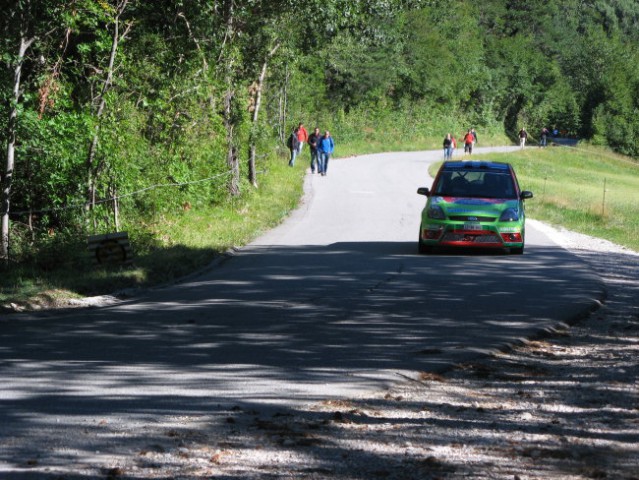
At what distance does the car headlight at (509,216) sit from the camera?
65.5 ft

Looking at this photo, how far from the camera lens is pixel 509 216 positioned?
2000cm

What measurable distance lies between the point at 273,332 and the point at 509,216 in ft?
30.4

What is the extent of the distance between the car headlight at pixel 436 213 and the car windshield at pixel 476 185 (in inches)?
26.0

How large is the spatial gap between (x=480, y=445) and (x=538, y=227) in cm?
2075

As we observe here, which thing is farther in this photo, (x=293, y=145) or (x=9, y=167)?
(x=293, y=145)

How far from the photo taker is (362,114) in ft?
259

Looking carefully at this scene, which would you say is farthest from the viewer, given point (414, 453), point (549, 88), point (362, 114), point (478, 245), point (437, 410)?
point (549, 88)

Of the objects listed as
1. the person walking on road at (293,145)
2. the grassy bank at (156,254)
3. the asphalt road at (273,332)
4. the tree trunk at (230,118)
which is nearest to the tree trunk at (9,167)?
the grassy bank at (156,254)

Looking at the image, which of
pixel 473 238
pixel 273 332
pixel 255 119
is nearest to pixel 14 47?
pixel 473 238

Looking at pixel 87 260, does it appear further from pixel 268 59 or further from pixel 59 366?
pixel 268 59

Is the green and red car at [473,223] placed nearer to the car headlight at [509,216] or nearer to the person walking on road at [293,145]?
the car headlight at [509,216]

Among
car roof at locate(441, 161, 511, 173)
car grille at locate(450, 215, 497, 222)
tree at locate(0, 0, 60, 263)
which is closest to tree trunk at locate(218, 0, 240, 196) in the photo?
car roof at locate(441, 161, 511, 173)

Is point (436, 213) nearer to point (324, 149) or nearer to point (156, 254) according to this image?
point (156, 254)

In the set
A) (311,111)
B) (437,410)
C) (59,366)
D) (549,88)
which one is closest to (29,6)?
(59,366)
